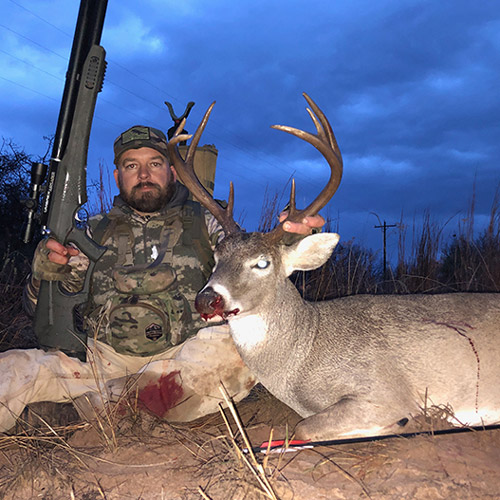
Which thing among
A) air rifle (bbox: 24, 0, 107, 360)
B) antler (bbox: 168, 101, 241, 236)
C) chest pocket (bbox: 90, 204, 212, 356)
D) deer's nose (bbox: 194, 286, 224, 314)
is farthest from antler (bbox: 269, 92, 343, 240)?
air rifle (bbox: 24, 0, 107, 360)

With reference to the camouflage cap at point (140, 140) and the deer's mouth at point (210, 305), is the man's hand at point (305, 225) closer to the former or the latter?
the deer's mouth at point (210, 305)

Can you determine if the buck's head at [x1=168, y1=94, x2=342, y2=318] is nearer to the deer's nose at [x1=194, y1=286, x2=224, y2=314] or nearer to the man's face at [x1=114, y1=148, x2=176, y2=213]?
the deer's nose at [x1=194, y1=286, x2=224, y2=314]

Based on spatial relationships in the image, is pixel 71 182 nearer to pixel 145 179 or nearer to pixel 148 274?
pixel 145 179

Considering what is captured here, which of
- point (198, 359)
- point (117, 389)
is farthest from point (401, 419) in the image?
point (117, 389)

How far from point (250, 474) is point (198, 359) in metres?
1.78

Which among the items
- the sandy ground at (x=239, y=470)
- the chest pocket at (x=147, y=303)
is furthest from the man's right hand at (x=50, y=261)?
the sandy ground at (x=239, y=470)

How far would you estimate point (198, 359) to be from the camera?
4477 mm

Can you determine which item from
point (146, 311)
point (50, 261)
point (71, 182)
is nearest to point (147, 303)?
point (146, 311)

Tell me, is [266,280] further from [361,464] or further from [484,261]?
[484,261]

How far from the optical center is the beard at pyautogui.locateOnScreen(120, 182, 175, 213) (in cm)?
505

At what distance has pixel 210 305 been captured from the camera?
139 inches

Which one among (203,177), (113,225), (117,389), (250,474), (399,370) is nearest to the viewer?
(250,474)

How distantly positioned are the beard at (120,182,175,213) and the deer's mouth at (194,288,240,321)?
1692 mm

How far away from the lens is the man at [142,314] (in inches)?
172
